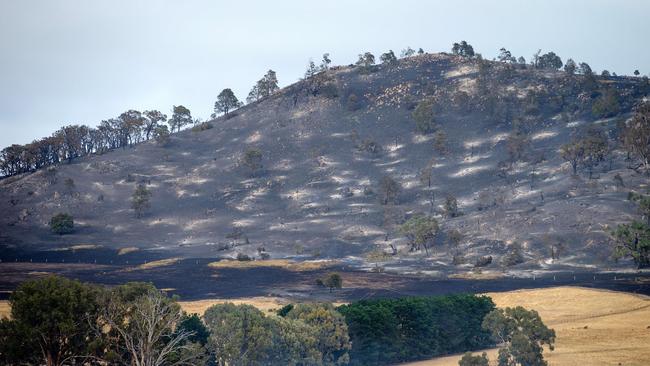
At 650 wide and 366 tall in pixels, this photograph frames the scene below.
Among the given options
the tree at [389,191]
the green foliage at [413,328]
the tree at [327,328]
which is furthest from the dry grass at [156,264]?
the tree at [327,328]

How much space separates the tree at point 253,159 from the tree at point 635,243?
107573 mm

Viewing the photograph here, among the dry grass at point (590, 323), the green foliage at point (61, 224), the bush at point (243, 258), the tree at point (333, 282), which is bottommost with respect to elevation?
the dry grass at point (590, 323)

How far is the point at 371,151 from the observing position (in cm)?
19175

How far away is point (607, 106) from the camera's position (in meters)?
178

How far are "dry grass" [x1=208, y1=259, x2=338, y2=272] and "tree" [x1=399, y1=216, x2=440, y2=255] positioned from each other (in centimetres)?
1666

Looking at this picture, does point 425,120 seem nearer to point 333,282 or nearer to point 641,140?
point 641,140

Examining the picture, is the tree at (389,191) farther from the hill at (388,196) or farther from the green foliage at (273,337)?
the green foliage at (273,337)

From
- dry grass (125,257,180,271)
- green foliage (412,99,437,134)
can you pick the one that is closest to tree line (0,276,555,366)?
dry grass (125,257,180,271)

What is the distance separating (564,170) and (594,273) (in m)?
58.0

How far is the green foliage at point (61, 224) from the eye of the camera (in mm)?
150738

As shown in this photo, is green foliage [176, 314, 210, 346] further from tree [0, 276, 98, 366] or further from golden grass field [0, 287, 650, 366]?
golden grass field [0, 287, 650, 366]

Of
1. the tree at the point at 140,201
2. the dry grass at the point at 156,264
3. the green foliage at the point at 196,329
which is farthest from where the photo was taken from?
the tree at the point at 140,201

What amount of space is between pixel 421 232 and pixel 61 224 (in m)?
82.2

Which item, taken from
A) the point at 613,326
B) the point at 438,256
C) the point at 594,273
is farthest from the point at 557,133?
the point at 613,326
